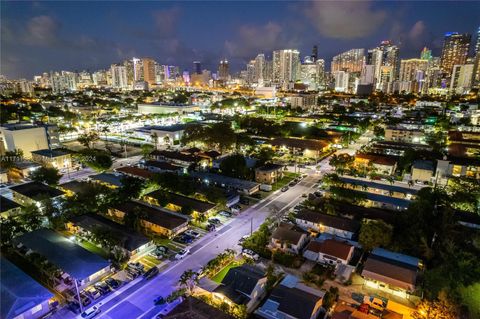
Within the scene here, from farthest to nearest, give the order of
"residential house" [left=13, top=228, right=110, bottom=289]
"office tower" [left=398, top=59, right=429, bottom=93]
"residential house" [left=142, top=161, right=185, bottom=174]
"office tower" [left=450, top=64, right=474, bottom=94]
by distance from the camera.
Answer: "office tower" [left=398, top=59, right=429, bottom=93], "office tower" [left=450, top=64, right=474, bottom=94], "residential house" [left=142, top=161, right=185, bottom=174], "residential house" [left=13, top=228, right=110, bottom=289]

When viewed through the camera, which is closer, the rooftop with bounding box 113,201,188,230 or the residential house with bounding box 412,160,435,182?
the rooftop with bounding box 113,201,188,230

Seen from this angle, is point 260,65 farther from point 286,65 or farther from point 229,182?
point 229,182

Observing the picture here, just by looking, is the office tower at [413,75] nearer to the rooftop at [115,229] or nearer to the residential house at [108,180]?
the residential house at [108,180]

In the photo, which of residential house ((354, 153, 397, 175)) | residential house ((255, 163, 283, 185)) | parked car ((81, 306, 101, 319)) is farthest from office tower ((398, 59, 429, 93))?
parked car ((81, 306, 101, 319))

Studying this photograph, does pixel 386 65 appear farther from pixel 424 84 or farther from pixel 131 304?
pixel 131 304

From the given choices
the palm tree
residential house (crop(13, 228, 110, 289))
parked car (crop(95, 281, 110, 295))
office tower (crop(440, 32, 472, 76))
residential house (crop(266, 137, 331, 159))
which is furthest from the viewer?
office tower (crop(440, 32, 472, 76))

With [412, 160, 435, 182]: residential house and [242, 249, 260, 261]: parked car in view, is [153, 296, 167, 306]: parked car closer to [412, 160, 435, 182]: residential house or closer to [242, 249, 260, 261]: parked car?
[242, 249, 260, 261]: parked car

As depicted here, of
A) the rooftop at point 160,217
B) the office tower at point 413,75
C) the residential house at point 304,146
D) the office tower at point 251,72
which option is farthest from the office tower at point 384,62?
the rooftop at point 160,217

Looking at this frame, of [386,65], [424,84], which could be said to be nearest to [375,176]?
[424,84]

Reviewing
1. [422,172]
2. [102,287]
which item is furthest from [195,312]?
[422,172]
